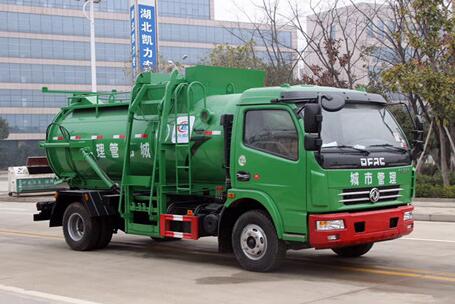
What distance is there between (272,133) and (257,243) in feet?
5.01

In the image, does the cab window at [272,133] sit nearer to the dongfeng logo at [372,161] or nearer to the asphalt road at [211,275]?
the dongfeng logo at [372,161]

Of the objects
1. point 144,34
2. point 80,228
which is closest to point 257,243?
point 80,228

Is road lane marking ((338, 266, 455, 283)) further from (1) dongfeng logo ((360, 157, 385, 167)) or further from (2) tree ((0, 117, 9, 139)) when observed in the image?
(2) tree ((0, 117, 9, 139))

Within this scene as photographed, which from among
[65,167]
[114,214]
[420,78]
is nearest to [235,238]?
[114,214]

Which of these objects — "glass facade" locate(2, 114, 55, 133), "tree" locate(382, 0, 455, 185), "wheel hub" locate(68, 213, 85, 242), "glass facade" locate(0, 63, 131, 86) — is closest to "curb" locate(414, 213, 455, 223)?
"tree" locate(382, 0, 455, 185)

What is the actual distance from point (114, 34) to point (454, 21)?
2662 inches

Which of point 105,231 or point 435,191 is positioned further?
point 435,191

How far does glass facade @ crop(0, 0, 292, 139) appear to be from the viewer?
78.8 metres

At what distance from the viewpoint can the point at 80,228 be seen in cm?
1222

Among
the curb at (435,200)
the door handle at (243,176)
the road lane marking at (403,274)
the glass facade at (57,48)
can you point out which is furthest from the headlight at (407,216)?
the glass facade at (57,48)

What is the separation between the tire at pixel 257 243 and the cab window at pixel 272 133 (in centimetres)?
93

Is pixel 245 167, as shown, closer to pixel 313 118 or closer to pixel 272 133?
pixel 272 133

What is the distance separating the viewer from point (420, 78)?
19.0 m

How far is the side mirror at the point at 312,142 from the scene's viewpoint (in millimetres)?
8203
